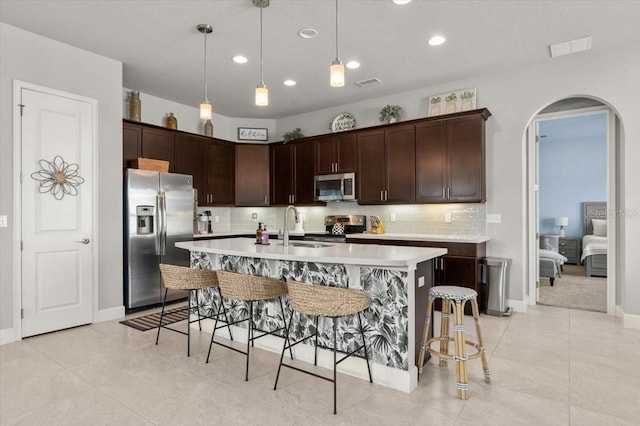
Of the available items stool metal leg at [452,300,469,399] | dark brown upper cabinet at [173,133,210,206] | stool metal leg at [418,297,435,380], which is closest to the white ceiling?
dark brown upper cabinet at [173,133,210,206]

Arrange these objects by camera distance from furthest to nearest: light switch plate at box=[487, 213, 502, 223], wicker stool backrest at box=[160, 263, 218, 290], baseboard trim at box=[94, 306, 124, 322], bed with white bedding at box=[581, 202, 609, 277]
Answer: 1. bed with white bedding at box=[581, 202, 609, 277]
2. light switch plate at box=[487, 213, 502, 223]
3. baseboard trim at box=[94, 306, 124, 322]
4. wicker stool backrest at box=[160, 263, 218, 290]

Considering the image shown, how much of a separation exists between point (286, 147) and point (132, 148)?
7.89ft

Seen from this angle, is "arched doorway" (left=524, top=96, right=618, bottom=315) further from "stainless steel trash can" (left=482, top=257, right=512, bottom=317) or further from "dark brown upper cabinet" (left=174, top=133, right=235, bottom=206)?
"dark brown upper cabinet" (left=174, top=133, right=235, bottom=206)

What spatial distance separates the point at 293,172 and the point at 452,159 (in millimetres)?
2610

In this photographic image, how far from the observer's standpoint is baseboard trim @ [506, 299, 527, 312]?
4527 mm

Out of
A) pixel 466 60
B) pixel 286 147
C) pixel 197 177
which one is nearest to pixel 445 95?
pixel 466 60

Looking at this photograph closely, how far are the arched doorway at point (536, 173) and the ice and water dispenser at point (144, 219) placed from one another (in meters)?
4.80

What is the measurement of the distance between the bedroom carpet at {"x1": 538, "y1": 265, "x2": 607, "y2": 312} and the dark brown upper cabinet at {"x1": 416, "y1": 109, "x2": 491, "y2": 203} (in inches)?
75.4

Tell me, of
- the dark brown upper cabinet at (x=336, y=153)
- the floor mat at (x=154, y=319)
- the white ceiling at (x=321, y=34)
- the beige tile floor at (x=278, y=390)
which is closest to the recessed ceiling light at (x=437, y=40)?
the white ceiling at (x=321, y=34)

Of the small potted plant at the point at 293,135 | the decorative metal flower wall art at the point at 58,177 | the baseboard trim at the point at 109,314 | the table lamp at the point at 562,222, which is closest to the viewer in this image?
the decorative metal flower wall art at the point at 58,177

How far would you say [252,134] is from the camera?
6785 millimetres

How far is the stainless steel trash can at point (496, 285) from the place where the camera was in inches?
169

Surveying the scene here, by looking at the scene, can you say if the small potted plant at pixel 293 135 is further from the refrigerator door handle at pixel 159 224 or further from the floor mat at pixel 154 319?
the floor mat at pixel 154 319

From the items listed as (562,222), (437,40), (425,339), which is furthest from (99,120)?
(562,222)
